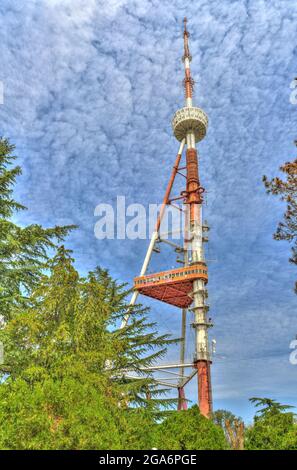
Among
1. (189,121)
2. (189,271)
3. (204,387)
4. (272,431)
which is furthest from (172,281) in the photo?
(272,431)

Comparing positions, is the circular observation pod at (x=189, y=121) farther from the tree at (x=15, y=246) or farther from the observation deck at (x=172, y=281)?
the tree at (x=15, y=246)

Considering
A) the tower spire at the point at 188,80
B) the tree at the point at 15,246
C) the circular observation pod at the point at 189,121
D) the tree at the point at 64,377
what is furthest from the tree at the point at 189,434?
the tower spire at the point at 188,80

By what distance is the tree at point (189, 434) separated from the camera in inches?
350

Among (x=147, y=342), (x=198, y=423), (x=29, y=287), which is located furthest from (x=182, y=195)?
(x=198, y=423)

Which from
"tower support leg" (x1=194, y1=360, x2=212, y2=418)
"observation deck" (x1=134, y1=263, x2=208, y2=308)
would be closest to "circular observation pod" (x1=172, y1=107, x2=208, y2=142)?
"observation deck" (x1=134, y1=263, x2=208, y2=308)

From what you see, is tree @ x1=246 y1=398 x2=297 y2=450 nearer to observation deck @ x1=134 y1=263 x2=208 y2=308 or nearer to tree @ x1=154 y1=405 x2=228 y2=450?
tree @ x1=154 y1=405 x2=228 y2=450

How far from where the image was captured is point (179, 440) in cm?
902

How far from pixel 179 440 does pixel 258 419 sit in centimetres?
251

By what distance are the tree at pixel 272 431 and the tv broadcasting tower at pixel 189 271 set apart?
21.7 m

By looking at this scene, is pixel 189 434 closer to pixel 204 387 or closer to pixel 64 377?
pixel 64 377

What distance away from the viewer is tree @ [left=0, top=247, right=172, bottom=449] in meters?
7.83

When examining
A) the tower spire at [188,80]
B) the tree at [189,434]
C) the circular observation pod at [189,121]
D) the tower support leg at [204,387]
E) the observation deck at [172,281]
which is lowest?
the tree at [189,434]
